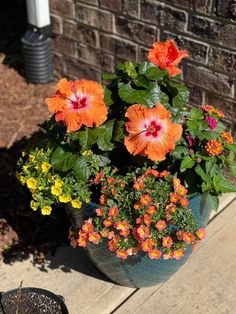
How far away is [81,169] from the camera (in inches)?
102

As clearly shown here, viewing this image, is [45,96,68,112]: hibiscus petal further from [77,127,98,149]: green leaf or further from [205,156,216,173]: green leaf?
[205,156,216,173]: green leaf

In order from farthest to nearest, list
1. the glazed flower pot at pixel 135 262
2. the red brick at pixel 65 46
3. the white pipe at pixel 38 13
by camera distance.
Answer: the red brick at pixel 65 46 → the white pipe at pixel 38 13 → the glazed flower pot at pixel 135 262

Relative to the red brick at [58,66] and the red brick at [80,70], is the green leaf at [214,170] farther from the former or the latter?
the red brick at [58,66]

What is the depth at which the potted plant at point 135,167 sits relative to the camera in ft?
8.25

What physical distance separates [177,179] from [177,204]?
0.11 meters

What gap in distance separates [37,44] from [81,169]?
78.0 inches

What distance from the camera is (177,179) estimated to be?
2.57 metres

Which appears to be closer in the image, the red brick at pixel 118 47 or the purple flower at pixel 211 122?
the purple flower at pixel 211 122

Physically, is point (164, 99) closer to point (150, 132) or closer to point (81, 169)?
point (150, 132)

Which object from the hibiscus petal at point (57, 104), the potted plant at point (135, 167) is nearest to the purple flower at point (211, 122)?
the potted plant at point (135, 167)

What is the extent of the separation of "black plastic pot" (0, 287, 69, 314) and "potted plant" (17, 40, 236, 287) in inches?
11.6

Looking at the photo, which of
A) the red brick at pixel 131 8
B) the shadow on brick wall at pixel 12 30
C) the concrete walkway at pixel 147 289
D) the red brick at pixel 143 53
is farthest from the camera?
the shadow on brick wall at pixel 12 30

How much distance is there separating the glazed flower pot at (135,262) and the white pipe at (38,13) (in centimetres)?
199

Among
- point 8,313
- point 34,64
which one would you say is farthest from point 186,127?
point 34,64
